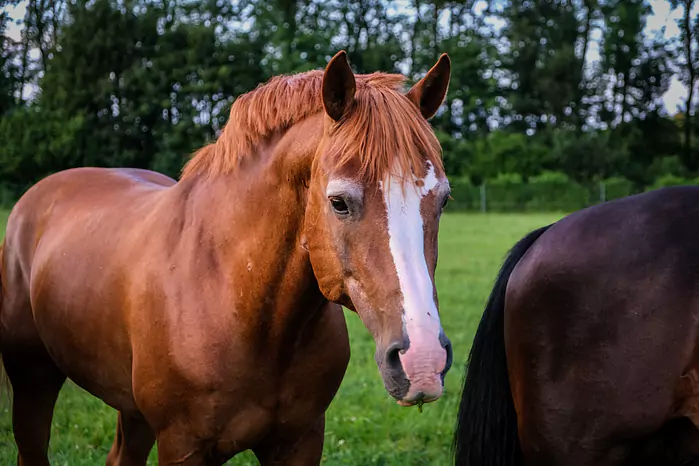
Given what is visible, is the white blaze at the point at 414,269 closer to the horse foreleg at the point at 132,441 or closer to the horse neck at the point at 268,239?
the horse neck at the point at 268,239

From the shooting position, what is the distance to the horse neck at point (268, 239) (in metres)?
1.88

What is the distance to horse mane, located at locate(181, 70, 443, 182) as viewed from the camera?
5.29ft

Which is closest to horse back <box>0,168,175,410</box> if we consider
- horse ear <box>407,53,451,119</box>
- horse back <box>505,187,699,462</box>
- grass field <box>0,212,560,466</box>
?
grass field <box>0,212,560,466</box>

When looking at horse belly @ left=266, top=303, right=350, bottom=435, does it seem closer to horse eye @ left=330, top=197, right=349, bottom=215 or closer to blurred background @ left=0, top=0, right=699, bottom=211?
horse eye @ left=330, top=197, right=349, bottom=215

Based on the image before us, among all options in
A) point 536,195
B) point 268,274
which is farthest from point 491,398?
point 536,195

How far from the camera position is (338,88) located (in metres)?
1.71

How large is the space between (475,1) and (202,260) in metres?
32.2

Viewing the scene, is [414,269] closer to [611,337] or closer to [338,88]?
[338,88]

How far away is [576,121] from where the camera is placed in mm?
30062

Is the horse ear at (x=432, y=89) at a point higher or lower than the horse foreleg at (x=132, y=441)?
higher

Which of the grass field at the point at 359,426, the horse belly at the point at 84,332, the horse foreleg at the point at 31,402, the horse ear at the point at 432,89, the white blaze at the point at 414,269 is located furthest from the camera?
the grass field at the point at 359,426

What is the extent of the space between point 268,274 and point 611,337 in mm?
1080

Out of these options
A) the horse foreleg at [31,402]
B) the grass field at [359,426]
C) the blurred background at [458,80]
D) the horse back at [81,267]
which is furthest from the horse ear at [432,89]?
the blurred background at [458,80]

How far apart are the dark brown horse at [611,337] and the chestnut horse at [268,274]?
658 millimetres
